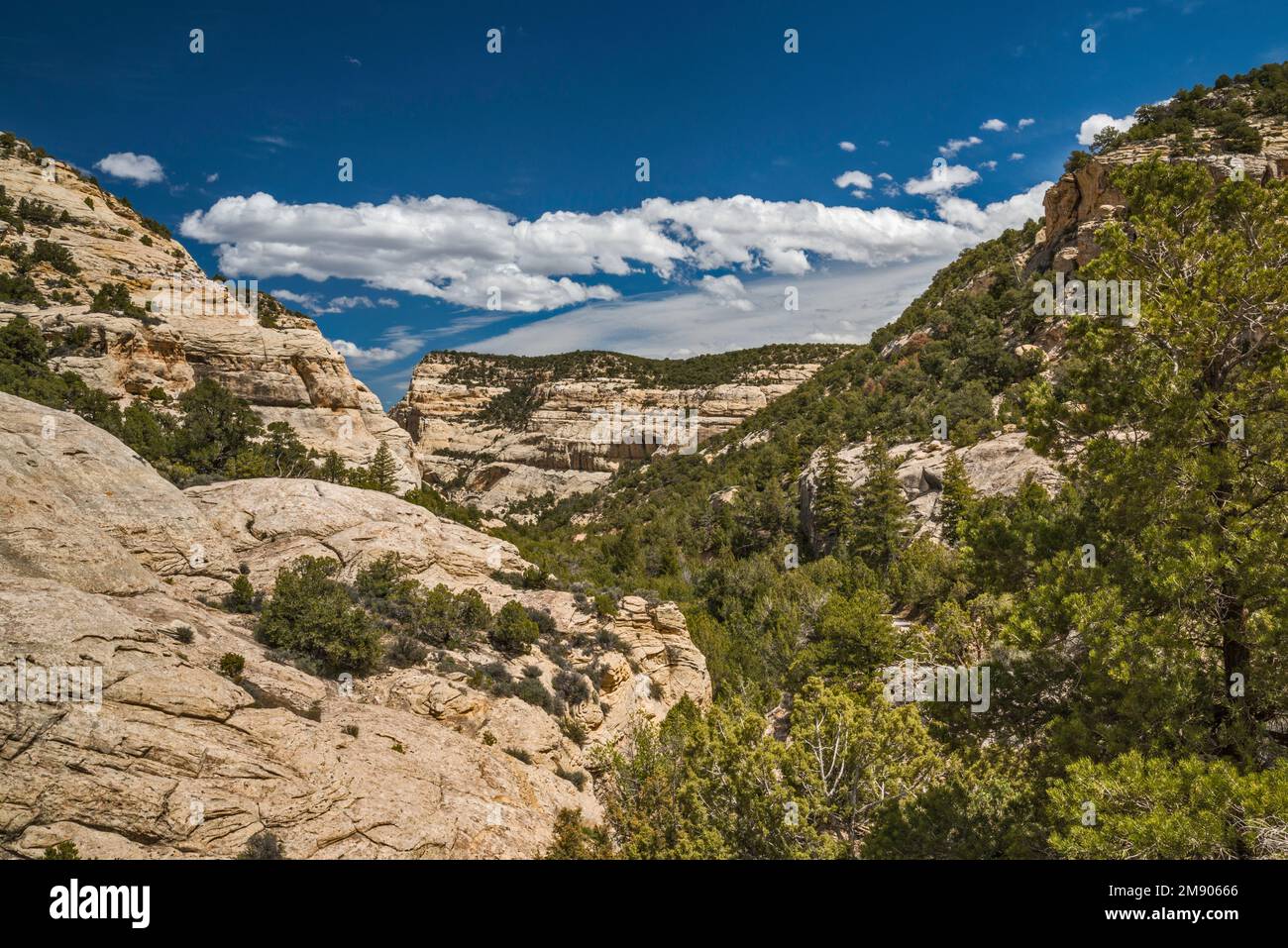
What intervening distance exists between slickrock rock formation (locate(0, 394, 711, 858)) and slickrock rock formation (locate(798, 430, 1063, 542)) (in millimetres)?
20710

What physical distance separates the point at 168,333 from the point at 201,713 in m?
32.5

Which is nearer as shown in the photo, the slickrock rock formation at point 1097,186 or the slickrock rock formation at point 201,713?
the slickrock rock formation at point 201,713

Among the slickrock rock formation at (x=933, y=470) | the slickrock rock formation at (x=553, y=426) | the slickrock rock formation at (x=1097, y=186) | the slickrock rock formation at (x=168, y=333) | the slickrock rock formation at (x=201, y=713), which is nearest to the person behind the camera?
the slickrock rock formation at (x=201, y=713)

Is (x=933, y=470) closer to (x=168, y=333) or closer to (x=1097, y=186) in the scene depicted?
(x=1097, y=186)

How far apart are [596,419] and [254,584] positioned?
3011 inches

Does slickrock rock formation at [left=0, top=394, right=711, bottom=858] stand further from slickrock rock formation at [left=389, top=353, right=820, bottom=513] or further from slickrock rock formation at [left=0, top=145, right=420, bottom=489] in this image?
slickrock rock formation at [left=389, top=353, right=820, bottom=513]

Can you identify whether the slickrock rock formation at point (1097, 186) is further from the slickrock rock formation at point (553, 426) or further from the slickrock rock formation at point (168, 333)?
the slickrock rock formation at point (553, 426)

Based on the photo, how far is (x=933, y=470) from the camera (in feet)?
117

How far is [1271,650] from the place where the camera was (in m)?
6.77

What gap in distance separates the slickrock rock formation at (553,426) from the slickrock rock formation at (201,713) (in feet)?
225

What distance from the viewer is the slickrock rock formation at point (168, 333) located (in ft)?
106
